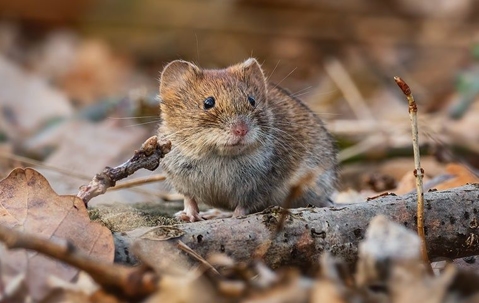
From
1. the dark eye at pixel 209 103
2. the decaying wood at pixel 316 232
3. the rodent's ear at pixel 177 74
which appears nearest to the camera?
the decaying wood at pixel 316 232

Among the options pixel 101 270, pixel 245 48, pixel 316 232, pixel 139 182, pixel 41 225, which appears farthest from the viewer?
pixel 245 48

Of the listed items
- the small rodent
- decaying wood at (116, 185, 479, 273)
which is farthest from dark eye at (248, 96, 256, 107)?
decaying wood at (116, 185, 479, 273)

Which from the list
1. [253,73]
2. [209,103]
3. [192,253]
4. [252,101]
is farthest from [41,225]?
[253,73]

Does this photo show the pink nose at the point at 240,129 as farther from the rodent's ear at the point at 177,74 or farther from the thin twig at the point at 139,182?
the thin twig at the point at 139,182

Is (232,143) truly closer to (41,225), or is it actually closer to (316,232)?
(316,232)

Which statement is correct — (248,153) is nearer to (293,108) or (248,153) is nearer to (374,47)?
(293,108)

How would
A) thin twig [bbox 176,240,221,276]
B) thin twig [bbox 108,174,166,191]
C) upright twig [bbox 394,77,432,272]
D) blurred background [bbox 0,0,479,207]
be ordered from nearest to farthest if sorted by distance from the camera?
thin twig [bbox 176,240,221,276], upright twig [bbox 394,77,432,272], thin twig [bbox 108,174,166,191], blurred background [bbox 0,0,479,207]

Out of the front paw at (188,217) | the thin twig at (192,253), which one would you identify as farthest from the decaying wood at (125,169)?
the front paw at (188,217)

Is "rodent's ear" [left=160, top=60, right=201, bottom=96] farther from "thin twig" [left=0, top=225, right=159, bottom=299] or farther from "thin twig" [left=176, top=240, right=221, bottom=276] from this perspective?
"thin twig" [left=0, top=225, right=159, bottom=299]
